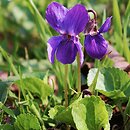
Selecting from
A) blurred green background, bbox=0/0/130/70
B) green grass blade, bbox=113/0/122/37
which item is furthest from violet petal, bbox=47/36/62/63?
blurred green background, bbox=0/0/130/70

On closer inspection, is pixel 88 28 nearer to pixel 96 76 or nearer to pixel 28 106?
pixel 96 76

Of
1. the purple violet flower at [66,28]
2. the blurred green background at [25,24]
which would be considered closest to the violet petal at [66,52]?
the purple violet flower at [66,28]

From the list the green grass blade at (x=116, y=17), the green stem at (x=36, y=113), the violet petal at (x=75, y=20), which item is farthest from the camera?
the green grass blade at (x=116, y=17)

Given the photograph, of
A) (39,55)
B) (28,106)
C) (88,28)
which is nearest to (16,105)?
(28,106)

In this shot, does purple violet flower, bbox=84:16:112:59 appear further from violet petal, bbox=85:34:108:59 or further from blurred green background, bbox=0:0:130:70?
blurred green background, bbox=0:0:130:70

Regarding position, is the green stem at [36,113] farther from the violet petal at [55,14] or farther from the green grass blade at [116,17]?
the green grass blade at [116,17]

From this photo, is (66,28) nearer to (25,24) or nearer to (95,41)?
(95,41)

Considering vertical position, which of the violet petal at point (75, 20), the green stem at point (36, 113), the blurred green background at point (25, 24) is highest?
the violet petal at point (75, 20)
